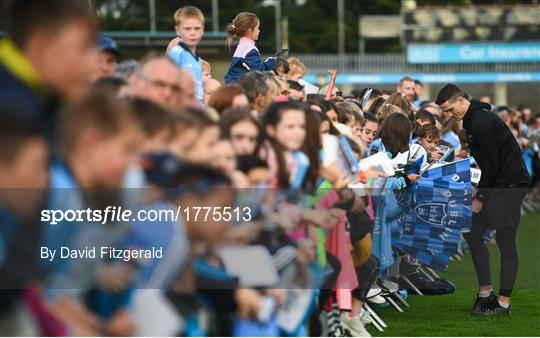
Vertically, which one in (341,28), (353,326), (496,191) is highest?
(496,191)

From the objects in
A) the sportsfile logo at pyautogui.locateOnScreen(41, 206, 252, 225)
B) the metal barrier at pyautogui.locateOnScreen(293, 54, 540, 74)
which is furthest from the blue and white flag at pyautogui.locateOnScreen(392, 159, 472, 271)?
the metal barrier at pyautogui.locateOnScreen(293, 54, 540, 74)

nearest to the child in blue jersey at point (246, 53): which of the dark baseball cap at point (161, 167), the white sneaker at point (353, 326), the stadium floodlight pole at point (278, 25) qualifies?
the white sneaker at point (353, 326)

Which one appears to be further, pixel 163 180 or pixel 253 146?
pixel 253 146

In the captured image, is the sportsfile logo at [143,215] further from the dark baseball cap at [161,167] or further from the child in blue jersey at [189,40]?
the child in blue jersey at [189,40]

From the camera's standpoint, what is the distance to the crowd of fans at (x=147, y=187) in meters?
4.94

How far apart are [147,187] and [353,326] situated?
16.7 ft

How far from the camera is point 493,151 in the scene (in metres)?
12.5

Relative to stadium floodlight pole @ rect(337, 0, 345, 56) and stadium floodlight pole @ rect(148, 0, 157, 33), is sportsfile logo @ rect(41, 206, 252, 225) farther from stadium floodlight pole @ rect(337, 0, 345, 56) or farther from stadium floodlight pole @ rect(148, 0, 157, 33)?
stadium floodlight pole @ rect(337, 0, 345, 56)

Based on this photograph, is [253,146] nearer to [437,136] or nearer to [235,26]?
[235,26]

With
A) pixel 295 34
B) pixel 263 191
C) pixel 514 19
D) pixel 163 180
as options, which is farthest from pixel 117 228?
pixel 295 34

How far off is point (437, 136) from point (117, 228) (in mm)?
9706

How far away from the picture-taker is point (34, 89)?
491 centimetres

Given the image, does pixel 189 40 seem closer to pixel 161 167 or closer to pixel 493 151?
pixel 493 151

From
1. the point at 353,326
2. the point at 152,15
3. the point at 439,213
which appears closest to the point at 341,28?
the point at 152,15
